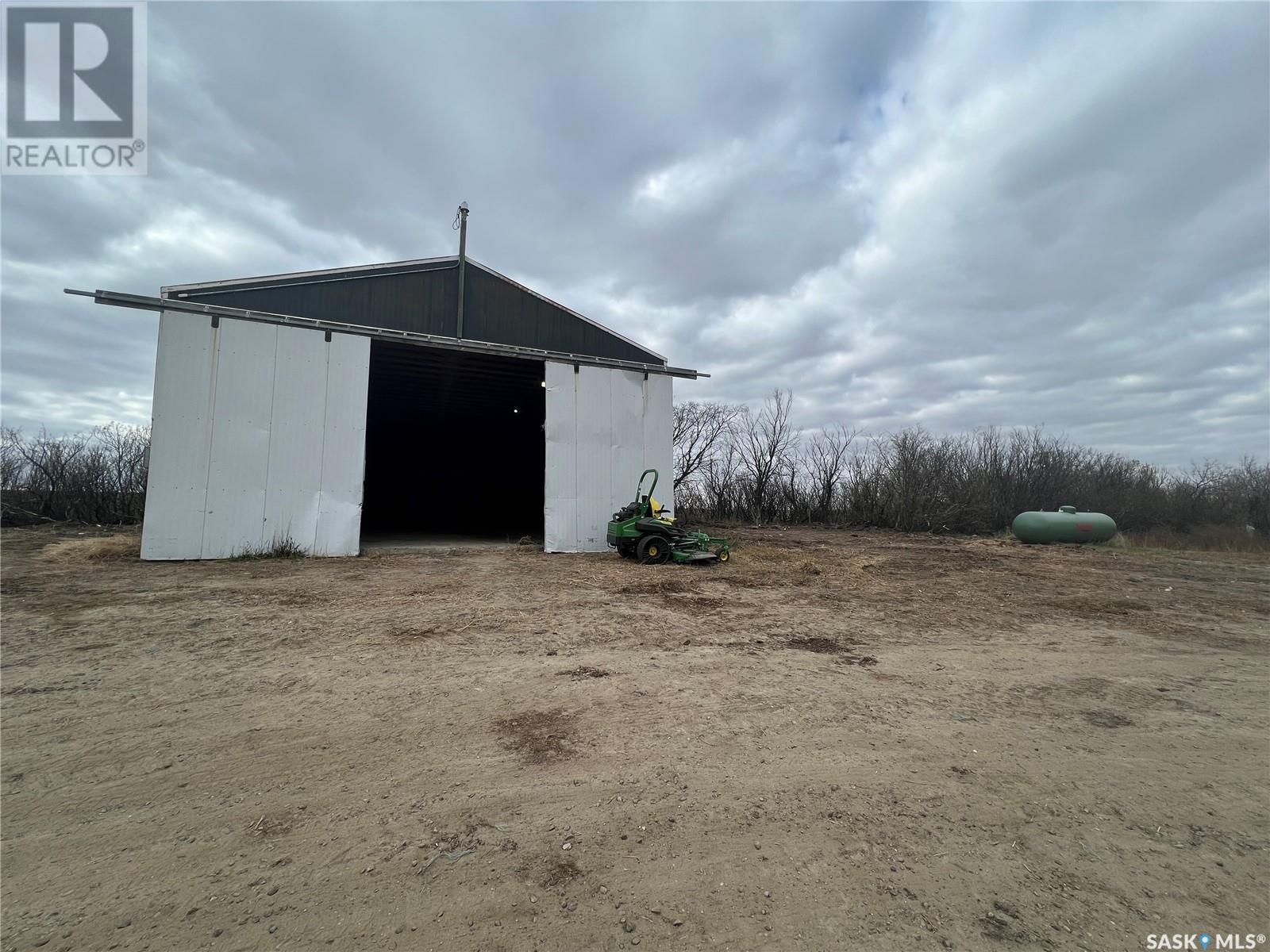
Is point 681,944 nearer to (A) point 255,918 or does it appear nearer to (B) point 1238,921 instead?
(A) point 255,918

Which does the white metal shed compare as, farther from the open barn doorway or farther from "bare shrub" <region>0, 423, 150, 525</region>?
"bare shrub" <region>0, 423, 150, 525</region>

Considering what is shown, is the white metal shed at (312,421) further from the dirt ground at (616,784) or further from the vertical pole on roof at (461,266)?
the dirt ground at (616,784)

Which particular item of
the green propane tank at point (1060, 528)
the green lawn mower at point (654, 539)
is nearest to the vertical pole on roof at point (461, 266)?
the green lawn mower at point (654, 539)

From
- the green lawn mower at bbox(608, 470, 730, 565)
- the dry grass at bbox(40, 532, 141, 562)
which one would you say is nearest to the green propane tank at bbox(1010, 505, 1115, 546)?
the green lawn mower at bbox(608, 470, 730, 565)

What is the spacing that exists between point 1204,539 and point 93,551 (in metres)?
41.4

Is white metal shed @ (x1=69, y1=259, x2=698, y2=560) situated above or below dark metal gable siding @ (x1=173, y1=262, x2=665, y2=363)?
below

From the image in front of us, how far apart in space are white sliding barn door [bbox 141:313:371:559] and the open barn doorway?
6.11 feet

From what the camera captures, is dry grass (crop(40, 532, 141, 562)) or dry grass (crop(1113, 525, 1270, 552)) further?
dry grass (crop(1113, 525, 1270, 552))

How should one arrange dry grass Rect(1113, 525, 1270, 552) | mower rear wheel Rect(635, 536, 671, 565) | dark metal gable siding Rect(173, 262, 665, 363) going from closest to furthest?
dark metal gable siding Rect(173, 262, 665, 363)
mower rear wheel Rect(635, 536, 671, 565)
dry grass Rect(1113, 525, 1270, 552)

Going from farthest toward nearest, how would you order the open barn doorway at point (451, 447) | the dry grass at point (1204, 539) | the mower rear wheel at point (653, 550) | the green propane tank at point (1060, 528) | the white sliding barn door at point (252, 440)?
the dry grass at point (1204, 539), the green propane tank at point (1060, 528), the open barn doorway at point (451, 447), the mower rear wheel at point (653, 550), the white sliding barn door at point (252, 440)

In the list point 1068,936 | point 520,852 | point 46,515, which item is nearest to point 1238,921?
point 1068,936

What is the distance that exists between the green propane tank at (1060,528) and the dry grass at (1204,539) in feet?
3.54

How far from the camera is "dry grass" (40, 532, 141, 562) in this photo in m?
11.2

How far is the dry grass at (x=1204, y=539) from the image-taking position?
21.7 metres
